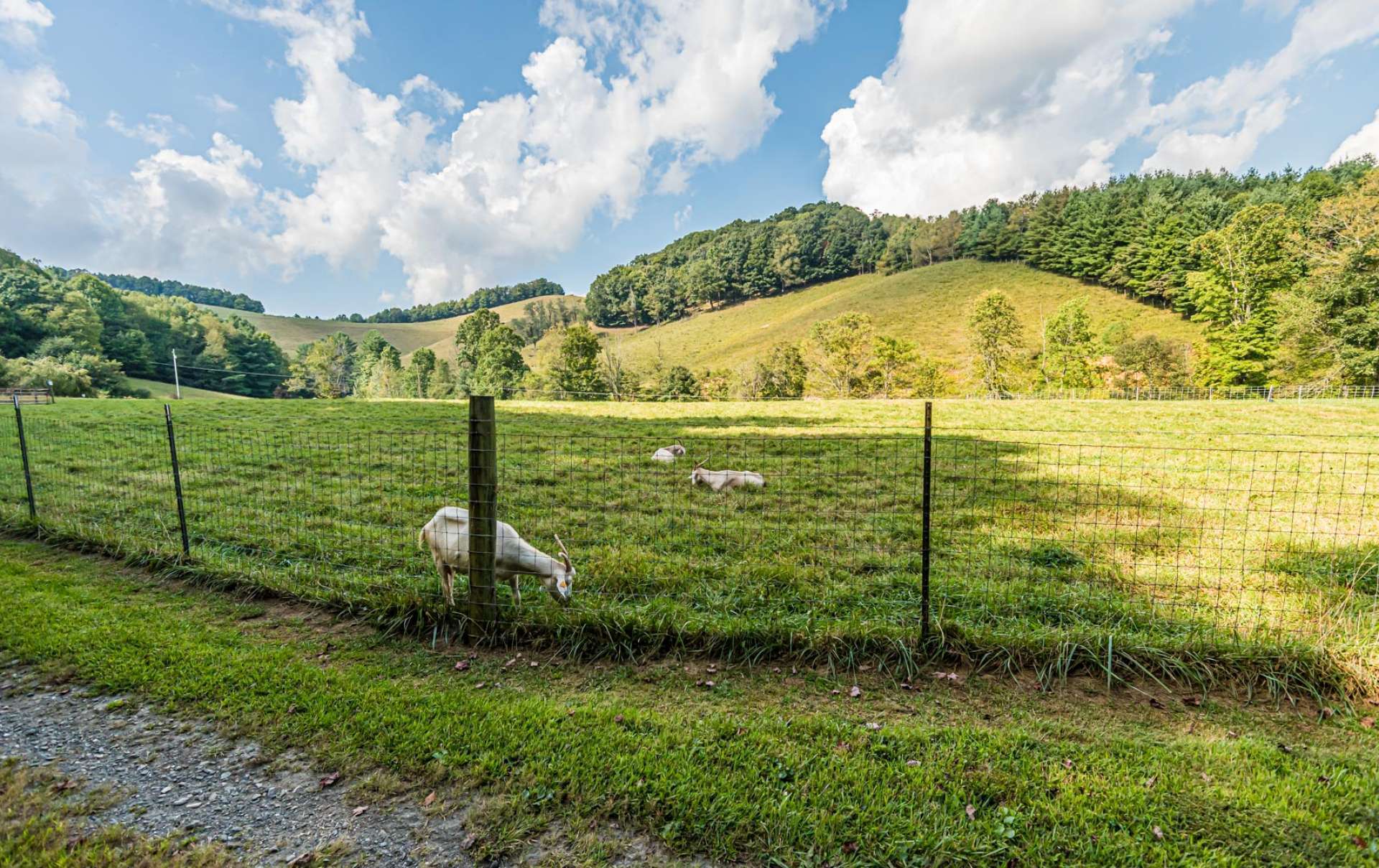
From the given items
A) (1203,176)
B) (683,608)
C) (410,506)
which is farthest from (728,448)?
(1203,176)

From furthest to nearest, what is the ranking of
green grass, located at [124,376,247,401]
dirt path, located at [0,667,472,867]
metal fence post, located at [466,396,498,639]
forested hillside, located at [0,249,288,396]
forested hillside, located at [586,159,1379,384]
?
green grass, located at [124,376,247,401]
forested hillside, located at [0,249,288,396]
forested hillside, located at [586,159,1379,384]
metal fence post, located at [466,396,498,639]
dirt path, located at [0,667,472,867]

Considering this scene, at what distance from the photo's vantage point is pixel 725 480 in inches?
369

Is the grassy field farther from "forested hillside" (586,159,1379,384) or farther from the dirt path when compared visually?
the dirt path

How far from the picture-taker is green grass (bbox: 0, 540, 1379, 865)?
8.24ft

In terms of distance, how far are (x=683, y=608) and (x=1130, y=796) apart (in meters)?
2.96

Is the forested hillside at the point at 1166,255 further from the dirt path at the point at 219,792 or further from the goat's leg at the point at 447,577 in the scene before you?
the dirt path at the point at 219,792

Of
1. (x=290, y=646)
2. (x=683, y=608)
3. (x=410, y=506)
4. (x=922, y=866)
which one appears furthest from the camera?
(x=410, y=506)

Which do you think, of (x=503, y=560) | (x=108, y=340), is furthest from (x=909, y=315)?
(x=108, y=340)

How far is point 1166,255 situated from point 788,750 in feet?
275

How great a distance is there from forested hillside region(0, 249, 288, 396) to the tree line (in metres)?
50.8

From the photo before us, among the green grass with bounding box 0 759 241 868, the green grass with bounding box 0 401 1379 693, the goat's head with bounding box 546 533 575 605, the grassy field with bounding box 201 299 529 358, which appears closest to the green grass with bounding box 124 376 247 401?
the grassy field with bounding box 201 299 529 358

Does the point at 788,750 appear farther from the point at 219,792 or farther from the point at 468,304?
the point at 468,304

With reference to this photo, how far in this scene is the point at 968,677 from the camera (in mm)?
3885

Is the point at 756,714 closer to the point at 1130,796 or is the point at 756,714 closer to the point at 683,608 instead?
the point at 683,608
